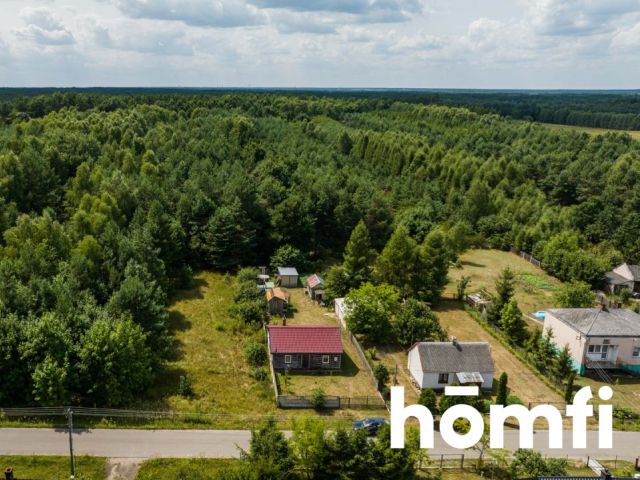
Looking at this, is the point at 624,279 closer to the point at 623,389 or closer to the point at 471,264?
the point at 471,264

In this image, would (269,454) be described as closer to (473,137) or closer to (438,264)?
(438,264)

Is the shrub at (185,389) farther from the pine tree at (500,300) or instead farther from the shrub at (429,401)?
the pine tree at (500,300)

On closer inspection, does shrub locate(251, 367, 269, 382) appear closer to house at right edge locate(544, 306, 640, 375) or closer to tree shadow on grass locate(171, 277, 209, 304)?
tree shadow on grass locate(171, 277, 209, 304)

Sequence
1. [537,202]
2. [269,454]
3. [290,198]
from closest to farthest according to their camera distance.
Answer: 1. [269,454]
2. [290,198]
3. [537,202]

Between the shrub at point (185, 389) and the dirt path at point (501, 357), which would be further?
the dirt path at point (501, 357)

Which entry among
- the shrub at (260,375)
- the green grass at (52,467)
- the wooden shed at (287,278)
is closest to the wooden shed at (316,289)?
the wooden shed at (287,278)

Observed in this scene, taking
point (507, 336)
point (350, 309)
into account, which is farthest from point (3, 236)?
point (507, 336)

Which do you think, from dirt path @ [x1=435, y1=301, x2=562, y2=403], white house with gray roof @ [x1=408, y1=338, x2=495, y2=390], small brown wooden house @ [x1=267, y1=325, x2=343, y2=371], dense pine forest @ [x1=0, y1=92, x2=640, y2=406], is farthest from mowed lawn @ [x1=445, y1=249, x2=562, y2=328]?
small brown wooden house @ [x1=267, y1=325, x2=343, y2=371]
